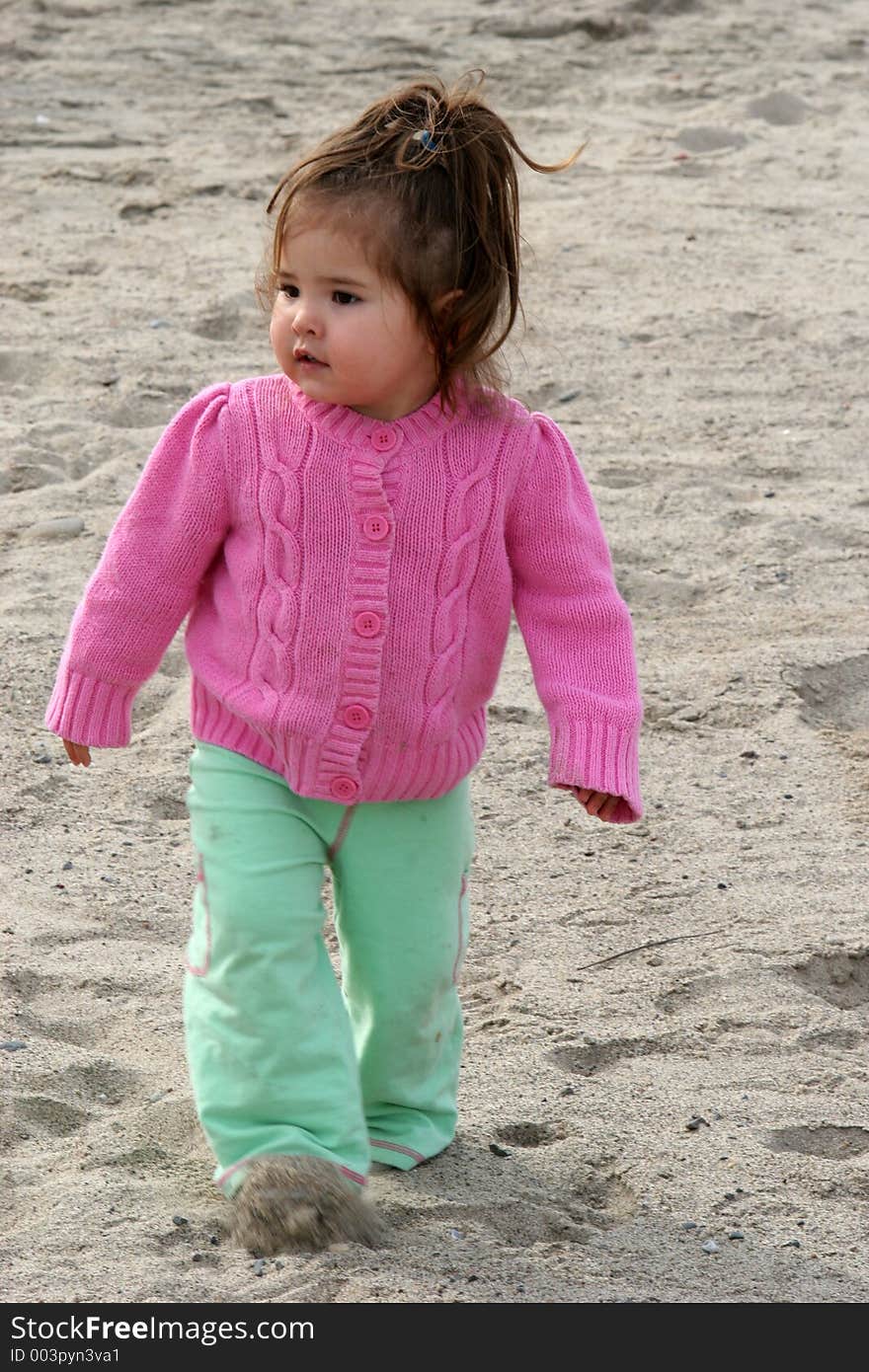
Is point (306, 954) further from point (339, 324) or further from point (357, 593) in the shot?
point (339, 324)

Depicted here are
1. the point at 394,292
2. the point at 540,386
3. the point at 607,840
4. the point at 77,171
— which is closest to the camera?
the point at 394,292

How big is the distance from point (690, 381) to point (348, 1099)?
3336 mm

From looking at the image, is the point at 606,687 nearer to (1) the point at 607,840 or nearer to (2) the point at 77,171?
(1) the point at 607,840

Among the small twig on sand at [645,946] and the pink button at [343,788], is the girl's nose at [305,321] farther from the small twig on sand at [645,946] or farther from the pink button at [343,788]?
the small twig on sand at [645,946]

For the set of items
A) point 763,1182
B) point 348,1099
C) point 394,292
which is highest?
point 394,292

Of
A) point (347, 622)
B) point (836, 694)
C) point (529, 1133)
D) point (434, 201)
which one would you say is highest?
point (434, 201)

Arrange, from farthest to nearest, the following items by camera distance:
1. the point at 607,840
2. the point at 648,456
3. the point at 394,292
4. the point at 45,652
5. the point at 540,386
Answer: the point at 540,386 < the point at 648,456 < the point at 45,652 < the point at 607,840 < the point at 394,292

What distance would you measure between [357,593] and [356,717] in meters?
0.16

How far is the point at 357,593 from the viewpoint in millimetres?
2393

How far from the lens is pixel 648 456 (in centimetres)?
491

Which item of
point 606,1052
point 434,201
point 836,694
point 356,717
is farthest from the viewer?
point 836,694

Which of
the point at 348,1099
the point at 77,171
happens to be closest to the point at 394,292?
the point at 348,1099

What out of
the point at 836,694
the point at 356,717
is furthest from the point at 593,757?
the point at 836,694

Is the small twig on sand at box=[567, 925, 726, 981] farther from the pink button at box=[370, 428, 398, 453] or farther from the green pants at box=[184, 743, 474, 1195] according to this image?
the pink button at box=[370, 428, 398, 453]
